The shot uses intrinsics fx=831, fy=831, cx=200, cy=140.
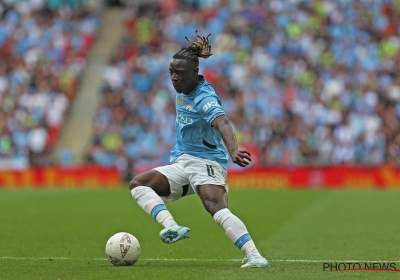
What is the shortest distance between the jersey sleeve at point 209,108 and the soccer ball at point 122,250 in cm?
161

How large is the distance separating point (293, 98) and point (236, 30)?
4.43 m

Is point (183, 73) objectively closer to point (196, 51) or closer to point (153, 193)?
point (196, 51)

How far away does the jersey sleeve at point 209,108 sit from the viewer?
8.73m

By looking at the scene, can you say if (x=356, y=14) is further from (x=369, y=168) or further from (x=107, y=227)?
(x=107, y=227)

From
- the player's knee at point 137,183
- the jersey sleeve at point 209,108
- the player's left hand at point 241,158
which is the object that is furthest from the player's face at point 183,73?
the player's left hand at point 241,158

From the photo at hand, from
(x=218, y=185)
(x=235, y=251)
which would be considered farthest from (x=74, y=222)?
(x=218, y=185)

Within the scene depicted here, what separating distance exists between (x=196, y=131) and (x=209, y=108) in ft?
2.08

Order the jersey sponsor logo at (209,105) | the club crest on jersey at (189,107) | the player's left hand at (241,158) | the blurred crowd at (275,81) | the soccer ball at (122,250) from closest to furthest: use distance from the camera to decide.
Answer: the player's left hand at (241,158) < the jersey sponsor logo at (209,105) < the soccer ball at (122,250) < the club crest on jersey at (189,107) < the blurred crowd at (275,81)

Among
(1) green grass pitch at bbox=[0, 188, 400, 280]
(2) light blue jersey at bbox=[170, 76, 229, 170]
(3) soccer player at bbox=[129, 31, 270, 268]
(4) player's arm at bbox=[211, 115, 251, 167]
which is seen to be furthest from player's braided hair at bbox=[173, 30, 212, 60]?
(1) green grass pitch at bbox=[0, 188, 400, 280]

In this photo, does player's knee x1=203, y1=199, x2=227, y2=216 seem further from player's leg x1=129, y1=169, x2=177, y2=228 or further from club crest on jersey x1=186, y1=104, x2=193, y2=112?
club crest on jersey x1=186, y1=104, x2=193, y2=112

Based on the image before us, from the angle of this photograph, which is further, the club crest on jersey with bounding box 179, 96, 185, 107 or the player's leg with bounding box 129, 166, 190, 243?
the club crest on jersey with bounding box 179, 96, 185, 107

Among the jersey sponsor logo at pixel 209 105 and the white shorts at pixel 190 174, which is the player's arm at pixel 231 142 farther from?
the white shorts at pixel 190 174

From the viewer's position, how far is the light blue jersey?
30.2 feet

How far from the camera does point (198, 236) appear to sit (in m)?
13.5
